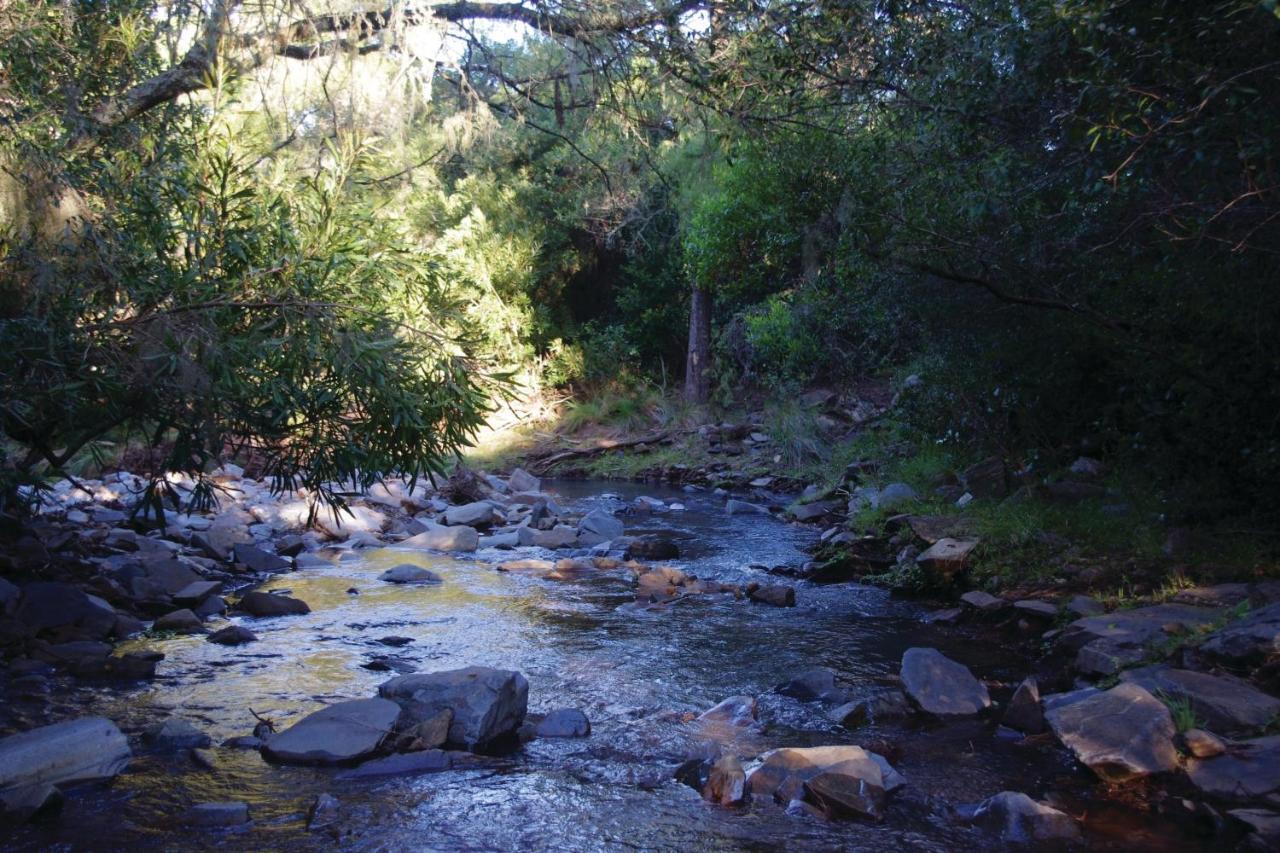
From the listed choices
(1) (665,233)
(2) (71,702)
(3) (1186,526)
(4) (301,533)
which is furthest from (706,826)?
(1) (665,233)

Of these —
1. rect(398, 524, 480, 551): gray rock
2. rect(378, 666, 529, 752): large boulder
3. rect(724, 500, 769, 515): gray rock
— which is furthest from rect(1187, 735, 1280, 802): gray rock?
rect(724, 500, 769, 515): gray rock

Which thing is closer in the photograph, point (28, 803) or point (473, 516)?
point (28, 803)

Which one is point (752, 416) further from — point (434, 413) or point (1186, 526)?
point (434, 413)

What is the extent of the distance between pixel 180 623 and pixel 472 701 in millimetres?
3597

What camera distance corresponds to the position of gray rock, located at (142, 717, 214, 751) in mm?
5383

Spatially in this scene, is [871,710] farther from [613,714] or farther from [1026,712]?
[613,714]

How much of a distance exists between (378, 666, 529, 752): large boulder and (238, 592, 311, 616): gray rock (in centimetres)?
307

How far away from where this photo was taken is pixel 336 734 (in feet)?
17.5

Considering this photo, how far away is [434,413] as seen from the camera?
6.00m

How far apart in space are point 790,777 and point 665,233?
20.1 m

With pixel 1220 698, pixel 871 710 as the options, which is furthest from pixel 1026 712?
pixel 1220 698

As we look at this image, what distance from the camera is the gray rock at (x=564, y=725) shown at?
5758 mm

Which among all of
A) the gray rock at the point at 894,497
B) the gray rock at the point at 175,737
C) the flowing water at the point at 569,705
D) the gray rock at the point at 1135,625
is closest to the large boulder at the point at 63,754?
the flowing water at the point at 569,705

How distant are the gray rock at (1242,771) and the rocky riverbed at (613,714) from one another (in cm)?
1
